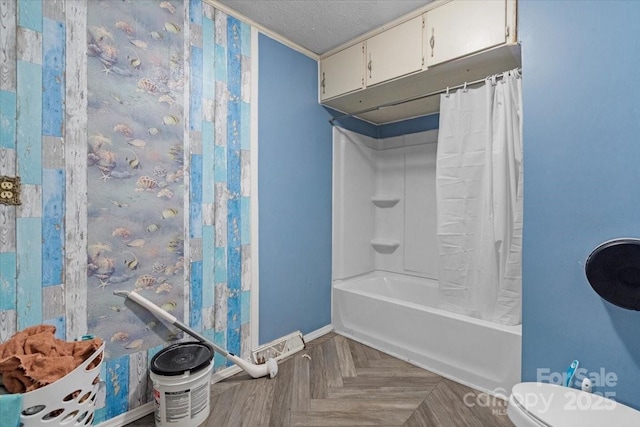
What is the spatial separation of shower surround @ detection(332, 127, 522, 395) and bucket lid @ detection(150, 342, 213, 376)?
1378mm

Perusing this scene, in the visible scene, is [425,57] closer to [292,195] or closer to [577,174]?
[577,174]

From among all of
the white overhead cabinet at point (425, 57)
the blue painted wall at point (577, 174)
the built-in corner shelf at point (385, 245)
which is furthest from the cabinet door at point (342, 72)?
the built-in corner shelf at point (385, 245)

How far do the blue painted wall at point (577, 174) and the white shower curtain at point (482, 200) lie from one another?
0.39m

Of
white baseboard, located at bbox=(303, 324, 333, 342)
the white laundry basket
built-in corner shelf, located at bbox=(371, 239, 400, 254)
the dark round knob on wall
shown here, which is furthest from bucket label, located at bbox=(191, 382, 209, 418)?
built-in corner shelf, located at bbox=(371, 239, 400, 254)

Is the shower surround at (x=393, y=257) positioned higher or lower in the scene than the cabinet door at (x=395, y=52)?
lower

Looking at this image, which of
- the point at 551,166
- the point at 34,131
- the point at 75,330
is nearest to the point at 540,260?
the point at 551,166

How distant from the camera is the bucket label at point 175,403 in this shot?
1.51m

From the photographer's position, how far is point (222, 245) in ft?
6.66

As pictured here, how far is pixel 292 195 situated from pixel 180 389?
1520mm

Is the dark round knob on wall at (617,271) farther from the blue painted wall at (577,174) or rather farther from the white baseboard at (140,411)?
the white baseboard at (140,411)

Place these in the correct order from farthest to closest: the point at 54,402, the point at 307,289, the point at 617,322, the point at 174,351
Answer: the point at 307,289
the point at 174,351
the point at 617,322
the point at 54,402

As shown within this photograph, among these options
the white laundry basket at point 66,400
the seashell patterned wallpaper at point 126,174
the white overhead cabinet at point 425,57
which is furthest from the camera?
the white overhead cabinet at point 425,57

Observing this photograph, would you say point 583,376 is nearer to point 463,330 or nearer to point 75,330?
point 463,330

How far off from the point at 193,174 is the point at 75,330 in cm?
101
